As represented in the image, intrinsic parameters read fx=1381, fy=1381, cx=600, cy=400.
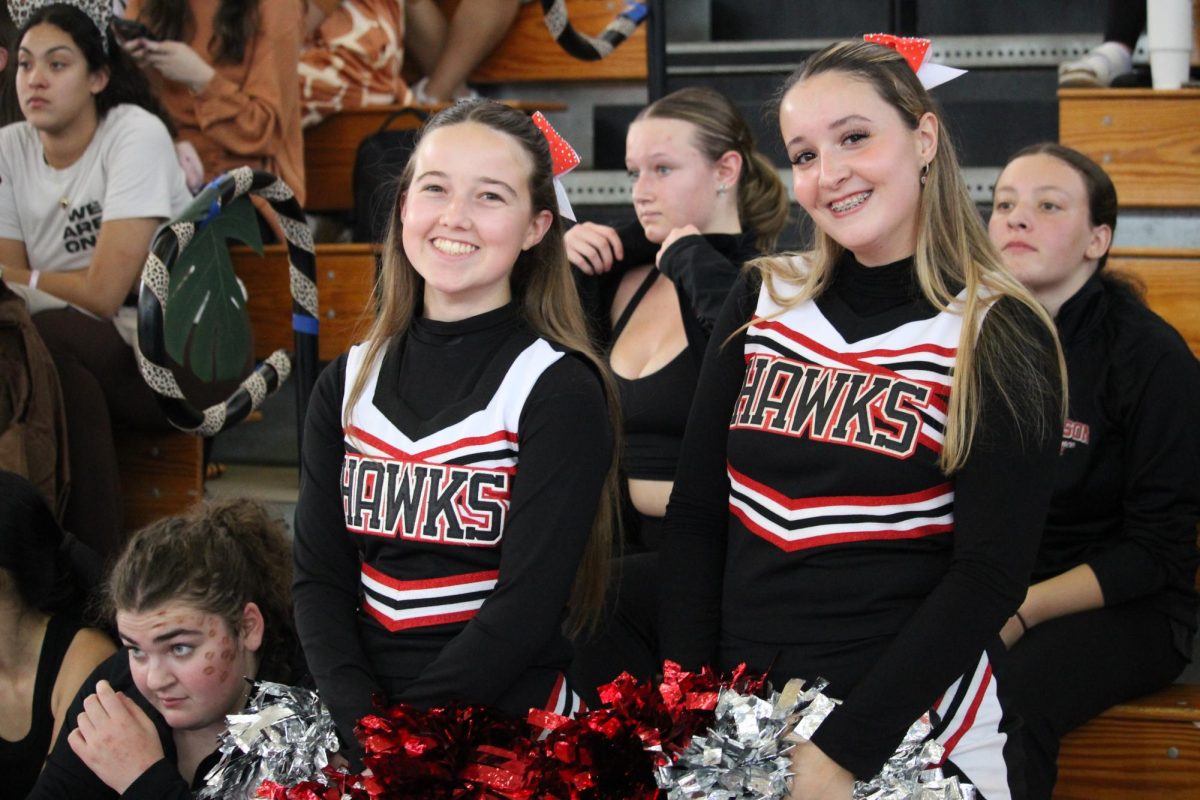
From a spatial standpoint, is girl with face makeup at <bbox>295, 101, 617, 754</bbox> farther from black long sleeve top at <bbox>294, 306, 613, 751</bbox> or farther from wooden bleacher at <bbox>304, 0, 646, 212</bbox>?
wooden bleacher at <bbox>304, 0, 646, 212</bbox>

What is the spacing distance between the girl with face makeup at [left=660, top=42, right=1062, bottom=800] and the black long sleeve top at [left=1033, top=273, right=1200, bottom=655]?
70cm

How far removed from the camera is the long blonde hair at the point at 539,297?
72.2 inches

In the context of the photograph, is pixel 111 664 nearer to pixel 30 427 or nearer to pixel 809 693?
pixel 30 427

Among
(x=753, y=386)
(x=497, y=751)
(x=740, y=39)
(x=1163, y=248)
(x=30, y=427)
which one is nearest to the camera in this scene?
(x=497, y=751)

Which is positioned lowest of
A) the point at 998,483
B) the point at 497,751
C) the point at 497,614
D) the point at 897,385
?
the point at 497,751

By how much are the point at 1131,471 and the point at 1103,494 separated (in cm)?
6

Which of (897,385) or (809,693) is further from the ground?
(897,385)

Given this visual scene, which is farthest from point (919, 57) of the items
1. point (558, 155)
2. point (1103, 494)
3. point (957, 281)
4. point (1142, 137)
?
point (1142, 137)

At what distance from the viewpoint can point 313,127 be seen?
13.6ft

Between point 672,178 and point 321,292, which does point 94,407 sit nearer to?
point 321,292

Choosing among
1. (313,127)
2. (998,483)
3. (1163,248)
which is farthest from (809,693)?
(313,127)

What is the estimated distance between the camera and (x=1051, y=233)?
8.16 feet

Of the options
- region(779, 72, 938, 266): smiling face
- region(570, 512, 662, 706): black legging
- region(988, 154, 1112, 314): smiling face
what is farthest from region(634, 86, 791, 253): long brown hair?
region(779, 72, 938, 266): smiling face

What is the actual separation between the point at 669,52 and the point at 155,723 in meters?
2.88
